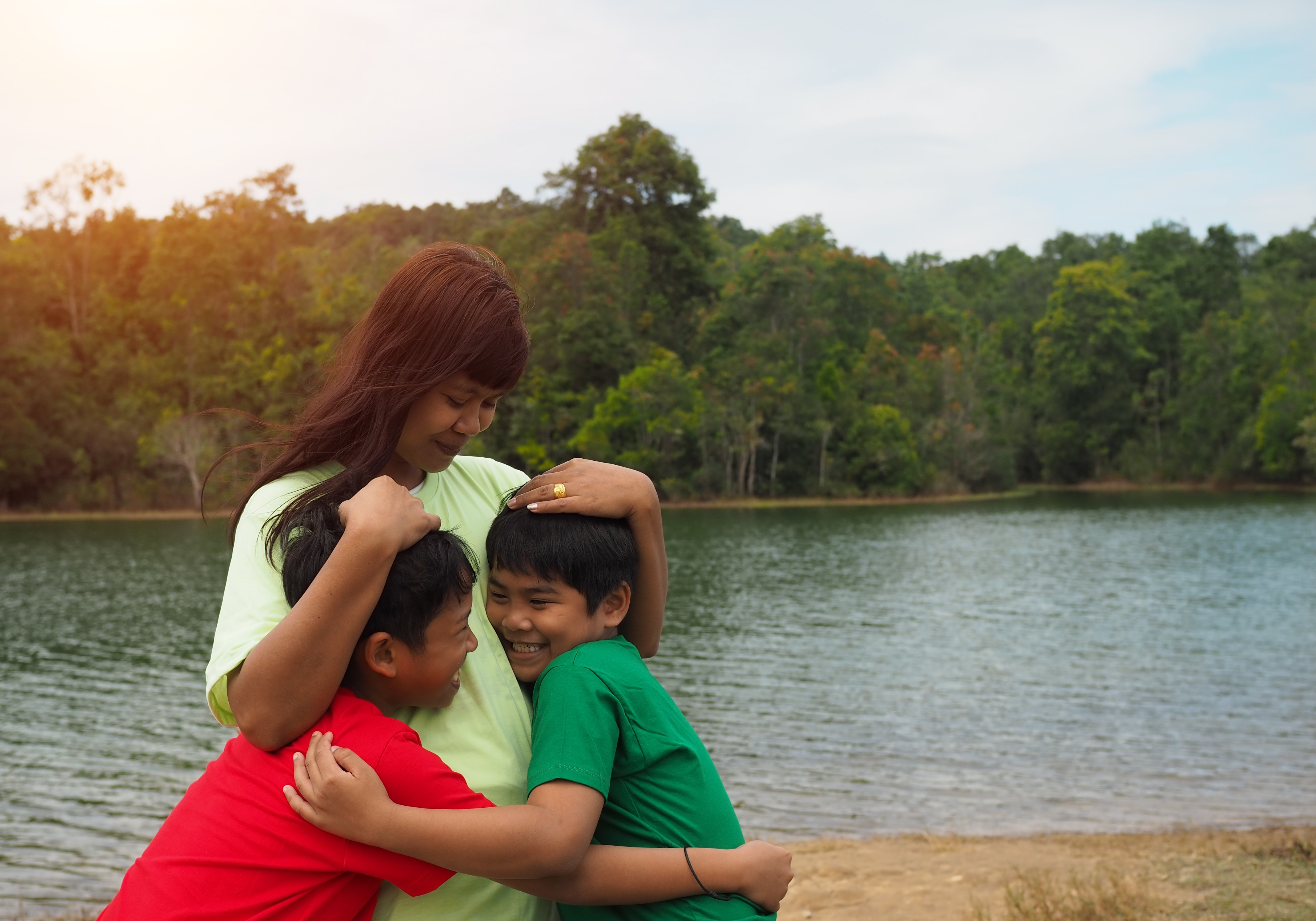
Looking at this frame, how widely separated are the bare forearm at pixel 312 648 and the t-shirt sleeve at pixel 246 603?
32 mm

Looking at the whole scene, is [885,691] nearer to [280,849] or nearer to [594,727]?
[594,727]

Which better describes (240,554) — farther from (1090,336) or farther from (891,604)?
(1090,336)

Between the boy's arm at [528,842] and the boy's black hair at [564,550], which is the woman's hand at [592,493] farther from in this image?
the boy's arm at [528,842]

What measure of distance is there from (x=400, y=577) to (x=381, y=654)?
0.40 feet

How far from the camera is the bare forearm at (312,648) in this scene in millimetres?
1349

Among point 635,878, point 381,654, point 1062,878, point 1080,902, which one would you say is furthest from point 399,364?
point 1062,878

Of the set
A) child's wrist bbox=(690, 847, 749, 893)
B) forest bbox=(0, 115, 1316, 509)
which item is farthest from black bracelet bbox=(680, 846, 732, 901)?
forest bbox=(0, 115, 1316, 509)

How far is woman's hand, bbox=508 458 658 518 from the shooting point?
1751 mm

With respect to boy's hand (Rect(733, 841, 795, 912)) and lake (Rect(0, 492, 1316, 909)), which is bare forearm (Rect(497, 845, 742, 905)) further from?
lake (Rect(0, 492, 1316, 909))

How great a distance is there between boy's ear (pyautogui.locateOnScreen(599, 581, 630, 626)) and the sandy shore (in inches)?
142

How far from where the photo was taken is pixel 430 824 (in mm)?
1368

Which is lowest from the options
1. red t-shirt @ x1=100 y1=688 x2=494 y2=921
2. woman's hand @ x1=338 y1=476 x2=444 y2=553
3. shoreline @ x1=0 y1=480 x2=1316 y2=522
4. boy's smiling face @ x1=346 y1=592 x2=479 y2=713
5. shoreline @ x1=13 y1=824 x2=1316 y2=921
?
shoreline @ x1=0 y1=480 x2=1316 y2=522

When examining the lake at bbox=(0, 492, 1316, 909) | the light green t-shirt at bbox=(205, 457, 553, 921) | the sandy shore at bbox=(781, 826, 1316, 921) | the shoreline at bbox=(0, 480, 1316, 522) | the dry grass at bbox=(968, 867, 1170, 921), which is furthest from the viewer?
the shoreline at bbox=(0, 480, 1316, 522)

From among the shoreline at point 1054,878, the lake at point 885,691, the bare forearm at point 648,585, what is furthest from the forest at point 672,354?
the bare forearm at point 648,585
